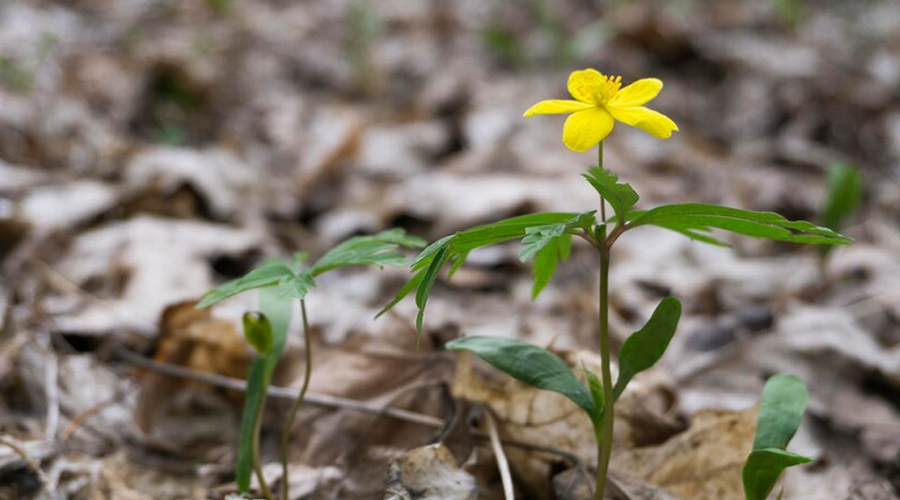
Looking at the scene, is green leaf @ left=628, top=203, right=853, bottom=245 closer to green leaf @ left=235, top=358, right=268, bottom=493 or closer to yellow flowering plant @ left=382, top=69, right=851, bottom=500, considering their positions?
yellow flowering plant @ left=382, top=69, right=851, bottom=500

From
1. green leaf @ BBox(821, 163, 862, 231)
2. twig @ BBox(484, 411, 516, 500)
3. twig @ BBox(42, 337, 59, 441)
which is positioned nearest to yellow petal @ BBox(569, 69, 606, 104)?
twig @ BBox(484, 411, 516, 500)

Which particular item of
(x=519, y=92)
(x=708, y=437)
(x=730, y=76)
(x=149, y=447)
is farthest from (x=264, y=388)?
(x=730, y=76)

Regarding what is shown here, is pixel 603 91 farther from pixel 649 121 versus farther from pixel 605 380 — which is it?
pixel 605 380

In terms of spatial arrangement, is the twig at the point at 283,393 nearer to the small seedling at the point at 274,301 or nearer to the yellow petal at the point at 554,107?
the small seedling at the point at 274,301

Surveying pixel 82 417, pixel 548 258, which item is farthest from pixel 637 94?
pixel 82 417

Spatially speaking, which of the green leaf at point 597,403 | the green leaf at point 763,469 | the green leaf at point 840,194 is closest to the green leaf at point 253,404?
the green leaf at point 597,403

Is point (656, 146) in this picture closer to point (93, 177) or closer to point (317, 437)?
point (93, 177)
